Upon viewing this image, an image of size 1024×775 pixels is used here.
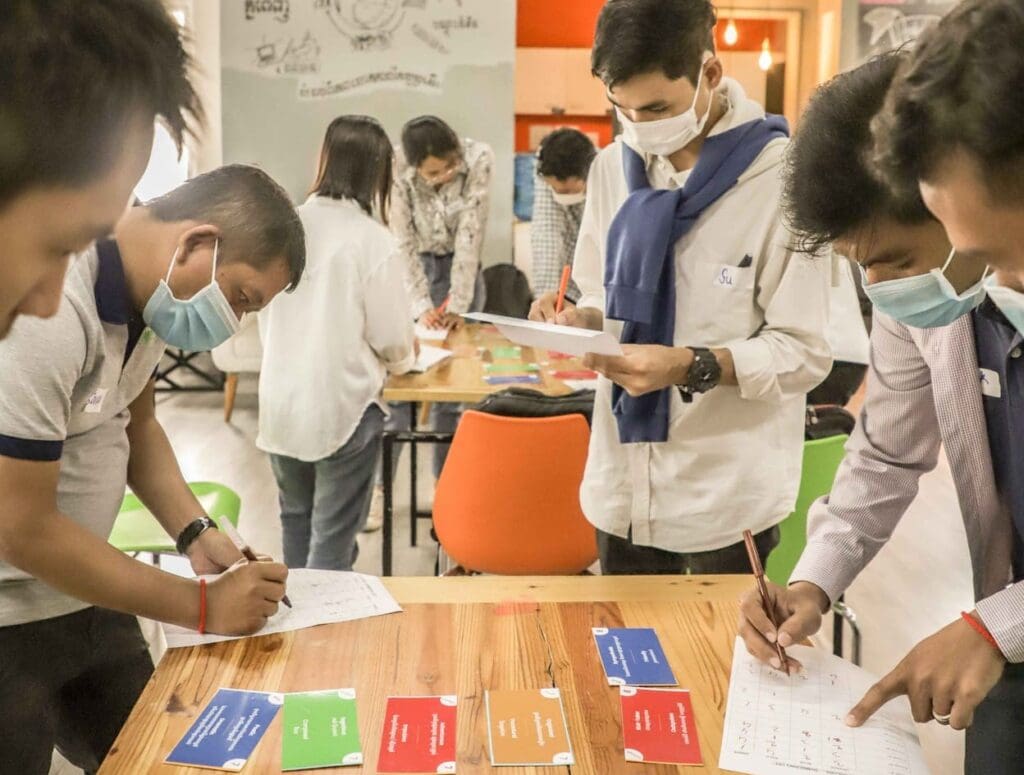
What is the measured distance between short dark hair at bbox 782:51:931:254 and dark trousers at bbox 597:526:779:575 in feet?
2.62

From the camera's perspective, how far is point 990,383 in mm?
1232

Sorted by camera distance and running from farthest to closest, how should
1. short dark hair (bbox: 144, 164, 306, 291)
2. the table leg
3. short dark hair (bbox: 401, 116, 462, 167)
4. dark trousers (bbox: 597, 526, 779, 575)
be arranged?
1. short dark hair (bbox: 401, 116, 462, 167)
2. the table leg
3. dark trousers (bbox: 597, 526, 779, 575)
4. short dark hair (bbox: 144, 164, 306, 291)

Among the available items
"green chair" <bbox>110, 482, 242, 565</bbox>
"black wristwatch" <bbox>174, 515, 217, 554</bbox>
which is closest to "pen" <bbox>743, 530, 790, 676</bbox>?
"black wristwatch" <bbox>174, 515, 217, 554</bbox>

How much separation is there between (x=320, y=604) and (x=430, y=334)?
244 cm

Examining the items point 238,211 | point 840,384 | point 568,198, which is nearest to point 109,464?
point 238,211

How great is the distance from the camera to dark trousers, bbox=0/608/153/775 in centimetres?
131

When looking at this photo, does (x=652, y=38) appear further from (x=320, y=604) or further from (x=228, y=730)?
(x=228, y=730)

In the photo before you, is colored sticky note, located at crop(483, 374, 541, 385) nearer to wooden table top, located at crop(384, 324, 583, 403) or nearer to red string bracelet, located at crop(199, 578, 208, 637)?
wooden table top, located at crop(384, 324, 583, 403)

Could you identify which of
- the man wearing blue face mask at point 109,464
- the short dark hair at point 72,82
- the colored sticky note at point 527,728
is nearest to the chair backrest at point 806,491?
the colored sticky note at point 527,728

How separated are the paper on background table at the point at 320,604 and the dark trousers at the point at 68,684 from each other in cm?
13

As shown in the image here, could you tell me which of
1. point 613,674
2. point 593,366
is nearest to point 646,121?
point 593,366

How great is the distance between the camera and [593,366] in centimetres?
166

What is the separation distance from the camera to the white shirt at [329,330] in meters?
2.67

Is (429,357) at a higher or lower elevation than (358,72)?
lower
